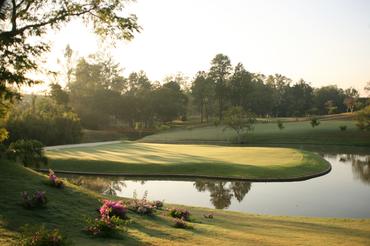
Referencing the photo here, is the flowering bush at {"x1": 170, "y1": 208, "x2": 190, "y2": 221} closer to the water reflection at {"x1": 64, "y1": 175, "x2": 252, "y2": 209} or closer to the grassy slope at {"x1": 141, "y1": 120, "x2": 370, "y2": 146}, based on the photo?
the water reflection at {"x1": 64, "y1": 175, "x2": 252, "y2": 209}

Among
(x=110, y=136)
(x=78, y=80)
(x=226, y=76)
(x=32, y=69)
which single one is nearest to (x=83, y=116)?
(x=110, y=136)

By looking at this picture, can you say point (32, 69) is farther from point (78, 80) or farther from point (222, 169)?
point (78, 80)

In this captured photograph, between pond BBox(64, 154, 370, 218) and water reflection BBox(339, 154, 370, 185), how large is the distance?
0.33 meters

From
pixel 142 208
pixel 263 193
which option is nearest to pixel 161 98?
pixel 263 193

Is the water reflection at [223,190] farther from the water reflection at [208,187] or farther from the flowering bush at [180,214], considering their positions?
the flowering bush at [180,214]

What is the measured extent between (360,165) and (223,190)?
1108 inches

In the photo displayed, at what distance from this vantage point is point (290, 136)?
306 ft

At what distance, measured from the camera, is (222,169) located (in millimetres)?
41094

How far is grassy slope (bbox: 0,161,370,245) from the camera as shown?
1216 cm

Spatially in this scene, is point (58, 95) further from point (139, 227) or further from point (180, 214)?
point (139, 227)

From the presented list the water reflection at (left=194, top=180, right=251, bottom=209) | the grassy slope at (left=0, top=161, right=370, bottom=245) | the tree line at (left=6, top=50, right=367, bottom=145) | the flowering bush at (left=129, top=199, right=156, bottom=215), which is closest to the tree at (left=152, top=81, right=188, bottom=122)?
the tree line at (left=6, top=50, right=367, bottom=145)

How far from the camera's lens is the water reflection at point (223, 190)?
103 ft

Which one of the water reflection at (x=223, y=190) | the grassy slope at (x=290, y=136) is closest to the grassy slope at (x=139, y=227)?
the water reflection at (x=223, y=190)

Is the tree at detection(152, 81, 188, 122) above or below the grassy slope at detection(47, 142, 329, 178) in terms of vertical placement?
above
